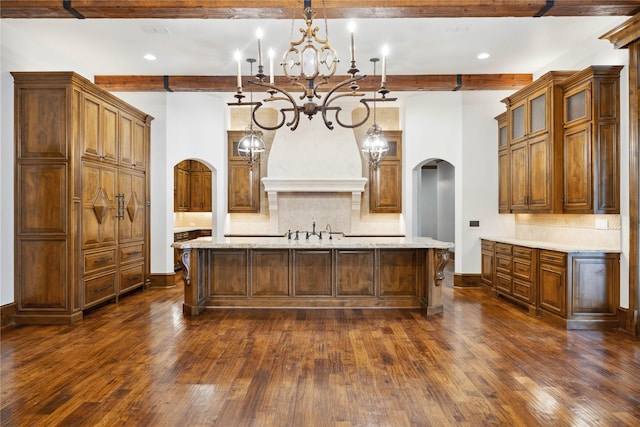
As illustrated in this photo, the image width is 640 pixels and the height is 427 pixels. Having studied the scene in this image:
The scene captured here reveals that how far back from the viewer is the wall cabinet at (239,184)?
7.82 metres

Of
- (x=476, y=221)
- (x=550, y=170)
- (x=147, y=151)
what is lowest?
(x=476, y=221)

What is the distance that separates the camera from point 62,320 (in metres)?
4.45

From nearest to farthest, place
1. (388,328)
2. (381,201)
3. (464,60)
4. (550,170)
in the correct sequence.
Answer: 1. (388,328)
2. (550,170)
3. (464,60)
4. (381,201)

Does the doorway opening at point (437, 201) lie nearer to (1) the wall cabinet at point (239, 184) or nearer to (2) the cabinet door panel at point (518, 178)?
(2) the cabinet door panel at point (518, 178)

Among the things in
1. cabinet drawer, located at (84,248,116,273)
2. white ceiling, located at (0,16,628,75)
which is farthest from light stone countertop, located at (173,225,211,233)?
white ceiling, located at (0,16,628,75)

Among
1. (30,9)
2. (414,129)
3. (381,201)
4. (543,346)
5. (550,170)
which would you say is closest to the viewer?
(30,9)

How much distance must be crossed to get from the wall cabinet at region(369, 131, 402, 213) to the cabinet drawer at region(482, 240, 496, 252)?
73.2 inches

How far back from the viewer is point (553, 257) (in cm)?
446

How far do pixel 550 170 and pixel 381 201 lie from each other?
11.1 feet

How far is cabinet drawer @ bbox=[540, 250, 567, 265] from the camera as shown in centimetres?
427

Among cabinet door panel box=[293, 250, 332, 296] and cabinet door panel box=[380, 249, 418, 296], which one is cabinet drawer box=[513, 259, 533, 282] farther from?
cabinet door panel box=[293, 250, 332, 296]

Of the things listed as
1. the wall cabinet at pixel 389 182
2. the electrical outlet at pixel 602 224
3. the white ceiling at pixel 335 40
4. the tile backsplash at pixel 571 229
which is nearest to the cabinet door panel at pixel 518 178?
the tile backsplash at pixel 571 229

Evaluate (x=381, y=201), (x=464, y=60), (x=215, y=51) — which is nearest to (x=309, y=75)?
(x=215, y=51)

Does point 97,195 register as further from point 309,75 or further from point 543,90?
point 543,90
